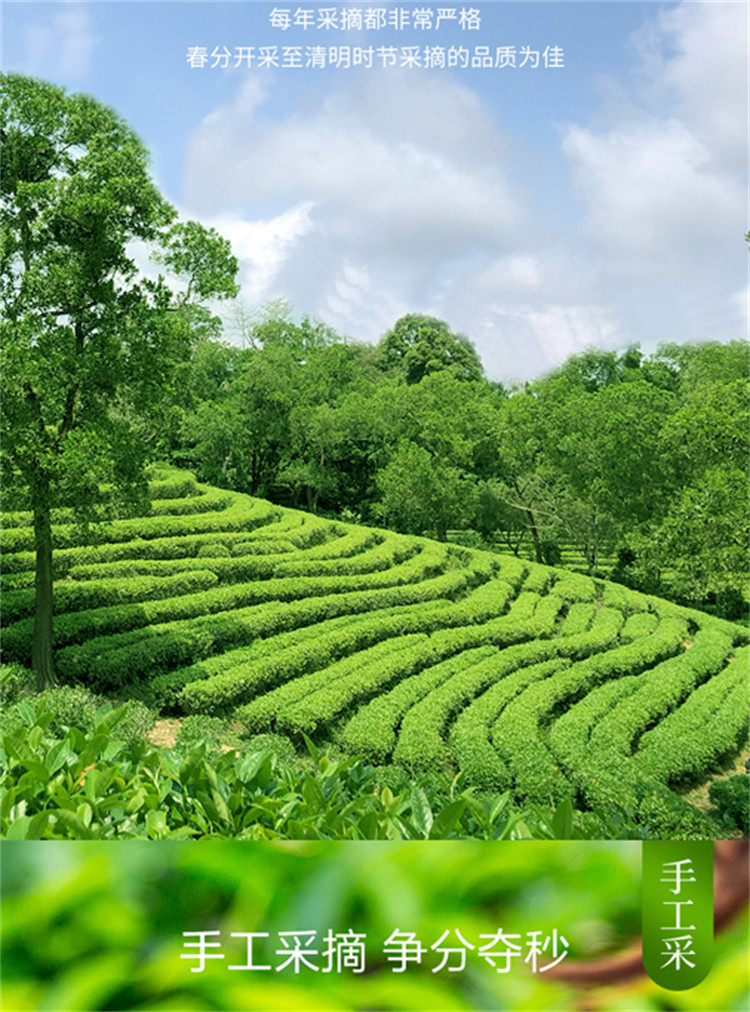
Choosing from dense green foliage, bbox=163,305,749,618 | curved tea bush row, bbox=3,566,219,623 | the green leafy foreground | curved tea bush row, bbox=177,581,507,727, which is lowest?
curved tea bush row, bbox=177,581,507,727

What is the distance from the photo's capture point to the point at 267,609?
11.4 m

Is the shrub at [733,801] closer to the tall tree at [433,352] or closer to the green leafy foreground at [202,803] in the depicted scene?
the green leafy foreground at [202,803]

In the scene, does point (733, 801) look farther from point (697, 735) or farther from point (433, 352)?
point (433, 352)

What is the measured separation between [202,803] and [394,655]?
8.86 meters

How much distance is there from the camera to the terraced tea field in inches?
320

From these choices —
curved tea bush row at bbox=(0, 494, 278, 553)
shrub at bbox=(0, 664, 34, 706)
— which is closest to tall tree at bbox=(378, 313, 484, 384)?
curved tea bush row at bbox=(0, 494, 278, 553)

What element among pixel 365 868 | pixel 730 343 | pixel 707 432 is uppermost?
pixel 730 343

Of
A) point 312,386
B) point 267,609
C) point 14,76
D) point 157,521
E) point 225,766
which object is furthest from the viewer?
point 312,386

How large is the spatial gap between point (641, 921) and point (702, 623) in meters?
15.2

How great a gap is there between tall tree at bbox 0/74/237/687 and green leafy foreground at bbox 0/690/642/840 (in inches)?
235

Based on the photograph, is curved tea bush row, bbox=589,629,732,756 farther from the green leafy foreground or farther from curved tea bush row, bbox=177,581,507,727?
the green leafy foreground

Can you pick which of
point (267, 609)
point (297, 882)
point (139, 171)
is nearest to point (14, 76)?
point (139, 171)

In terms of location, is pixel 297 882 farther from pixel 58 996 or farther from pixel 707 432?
pixel 707 432

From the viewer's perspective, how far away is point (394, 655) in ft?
34.6
